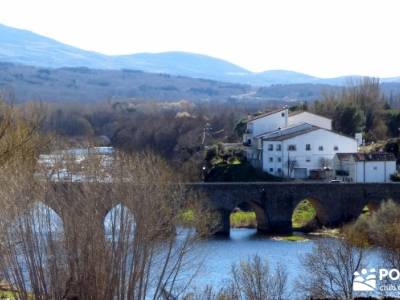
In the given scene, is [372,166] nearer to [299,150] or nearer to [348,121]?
[299,150]

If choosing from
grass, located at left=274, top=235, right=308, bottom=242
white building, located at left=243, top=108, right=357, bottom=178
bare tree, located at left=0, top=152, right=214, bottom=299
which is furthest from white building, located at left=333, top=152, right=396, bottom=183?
bare tree, located at left=0, top=152, right=214, bottom=299

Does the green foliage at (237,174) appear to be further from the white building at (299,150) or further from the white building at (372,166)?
the white building at (372,166)

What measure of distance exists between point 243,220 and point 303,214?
291 centimetres

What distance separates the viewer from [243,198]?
5112 cm

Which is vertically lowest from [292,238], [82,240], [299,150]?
[292,238]

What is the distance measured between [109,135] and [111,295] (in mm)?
75791

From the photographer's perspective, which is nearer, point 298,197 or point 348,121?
Answer: point 298,197

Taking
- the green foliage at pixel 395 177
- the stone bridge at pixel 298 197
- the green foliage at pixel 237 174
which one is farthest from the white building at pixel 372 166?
the green foliage at pixel 237 174

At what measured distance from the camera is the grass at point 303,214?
2072 inches

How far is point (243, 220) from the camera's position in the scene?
53844mm

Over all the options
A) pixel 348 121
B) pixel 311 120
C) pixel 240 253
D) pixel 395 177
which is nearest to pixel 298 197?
pixel 395 177

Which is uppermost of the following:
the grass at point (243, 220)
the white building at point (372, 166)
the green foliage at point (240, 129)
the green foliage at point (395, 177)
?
the green foliage at point (240, 129)

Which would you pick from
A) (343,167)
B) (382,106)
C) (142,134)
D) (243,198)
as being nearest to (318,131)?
(343,167)

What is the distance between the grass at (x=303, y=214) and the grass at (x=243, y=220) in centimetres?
194
